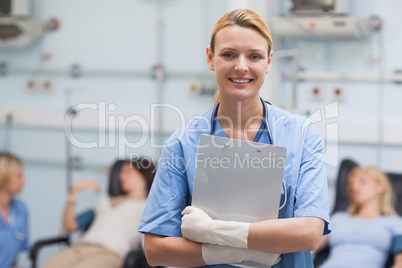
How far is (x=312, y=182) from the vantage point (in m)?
1.15

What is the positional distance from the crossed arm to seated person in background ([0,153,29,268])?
6.66 ft

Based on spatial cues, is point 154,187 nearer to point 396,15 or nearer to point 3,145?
point 396,15

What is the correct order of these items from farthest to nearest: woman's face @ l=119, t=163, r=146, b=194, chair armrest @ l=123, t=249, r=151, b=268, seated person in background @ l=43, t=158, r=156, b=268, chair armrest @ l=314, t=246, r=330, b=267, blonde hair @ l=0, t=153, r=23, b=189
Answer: woman's face @ l=119, t=163, r=146, b=194 → blonde hair @ l=0, t=153, r=23, b=189 → seated person in background @ l=43, t=158, r=156, b=268 → chair armrest @ l=314, t=246, r=330, b=267 → chair armrest @ l=123, t=249, r=151, b=268

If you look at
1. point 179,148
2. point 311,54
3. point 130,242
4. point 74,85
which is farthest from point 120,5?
point 179,148

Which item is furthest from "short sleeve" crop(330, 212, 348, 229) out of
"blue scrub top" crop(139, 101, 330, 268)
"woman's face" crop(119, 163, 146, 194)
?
"blue scrub top" crop(139, 101, 330, 268)

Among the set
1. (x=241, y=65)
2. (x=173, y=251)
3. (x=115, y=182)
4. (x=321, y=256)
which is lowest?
(x=321, y=256)

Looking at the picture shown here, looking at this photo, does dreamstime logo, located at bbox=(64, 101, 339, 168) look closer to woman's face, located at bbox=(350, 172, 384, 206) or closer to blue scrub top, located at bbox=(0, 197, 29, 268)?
woman's face, located at bbox=(350, 172, 384, 206)

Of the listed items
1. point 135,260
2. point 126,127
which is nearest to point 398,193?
point 135,260

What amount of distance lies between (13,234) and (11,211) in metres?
0.15

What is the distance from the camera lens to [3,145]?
13.1 feet

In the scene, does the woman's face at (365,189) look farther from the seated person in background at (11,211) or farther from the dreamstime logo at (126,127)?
the seated person in background at (11,211)

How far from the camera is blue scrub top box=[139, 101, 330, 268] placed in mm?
1151

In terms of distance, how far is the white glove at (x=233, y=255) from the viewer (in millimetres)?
1110

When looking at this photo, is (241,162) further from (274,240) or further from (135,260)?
(135,260)
